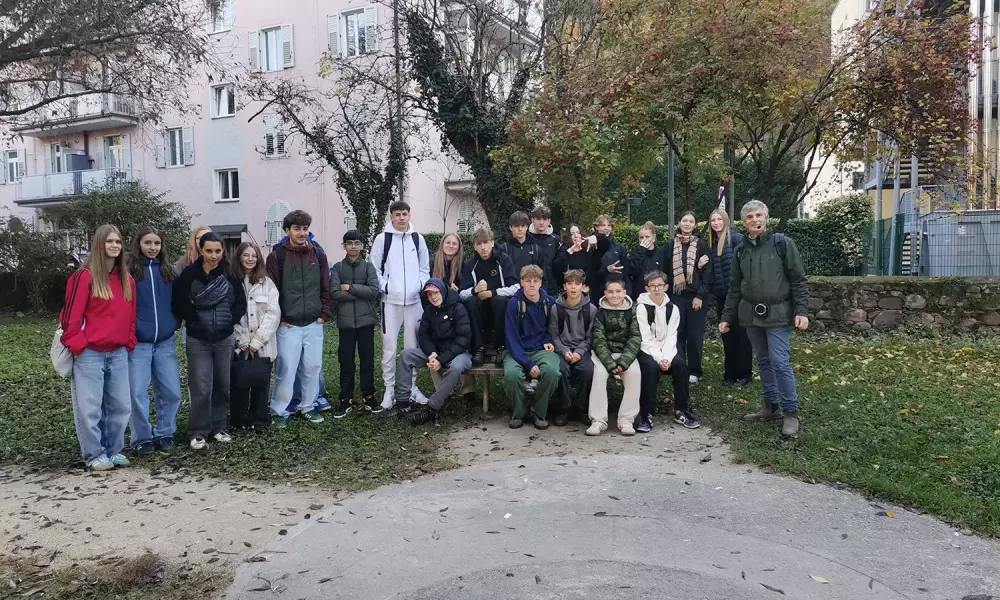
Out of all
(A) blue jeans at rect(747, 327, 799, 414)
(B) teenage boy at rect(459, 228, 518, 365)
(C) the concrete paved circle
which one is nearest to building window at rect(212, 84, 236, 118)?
(B) teenage boy at rect(459, 228, 518, 365)

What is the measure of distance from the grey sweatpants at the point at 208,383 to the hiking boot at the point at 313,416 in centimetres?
84

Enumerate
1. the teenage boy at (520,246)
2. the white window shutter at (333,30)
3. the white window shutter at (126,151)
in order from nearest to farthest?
the teenage boy at (520,246), the white window shutter at (333,30), the white window shutter at (126,151)

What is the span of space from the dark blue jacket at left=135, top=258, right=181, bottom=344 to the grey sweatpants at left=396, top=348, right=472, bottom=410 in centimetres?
223

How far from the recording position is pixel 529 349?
724 centimetres

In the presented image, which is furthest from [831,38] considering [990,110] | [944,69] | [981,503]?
[981,503]

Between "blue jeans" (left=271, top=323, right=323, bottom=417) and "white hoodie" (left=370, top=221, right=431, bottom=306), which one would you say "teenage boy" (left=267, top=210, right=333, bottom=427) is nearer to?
"blue jeans" (left=271, top=323, right=323, bottom=417)

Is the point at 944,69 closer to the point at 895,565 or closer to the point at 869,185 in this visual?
the point at 895,565

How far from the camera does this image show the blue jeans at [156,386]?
617 centimetres

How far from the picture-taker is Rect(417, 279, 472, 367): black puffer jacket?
738cm

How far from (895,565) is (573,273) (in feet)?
12.9

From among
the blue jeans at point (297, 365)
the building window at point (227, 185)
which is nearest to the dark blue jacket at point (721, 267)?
the blue jeans at point (297, 365)

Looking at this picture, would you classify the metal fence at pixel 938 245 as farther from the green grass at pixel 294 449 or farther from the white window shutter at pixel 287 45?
the white window shutter at pixel 287 45

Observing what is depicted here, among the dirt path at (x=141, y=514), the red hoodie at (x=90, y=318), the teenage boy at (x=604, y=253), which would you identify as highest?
the teenage boy at (x=604, y=253)

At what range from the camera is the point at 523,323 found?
7.25 metres
